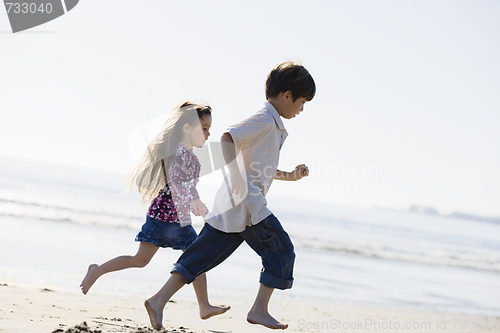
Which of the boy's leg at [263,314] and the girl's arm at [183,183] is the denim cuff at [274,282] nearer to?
the boy's leg at [263,314]

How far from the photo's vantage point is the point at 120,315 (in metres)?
4.75

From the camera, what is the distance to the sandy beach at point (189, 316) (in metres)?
4.14

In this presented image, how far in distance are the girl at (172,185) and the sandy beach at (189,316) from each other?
0.42 metres

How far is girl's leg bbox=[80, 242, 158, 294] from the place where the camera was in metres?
4.32

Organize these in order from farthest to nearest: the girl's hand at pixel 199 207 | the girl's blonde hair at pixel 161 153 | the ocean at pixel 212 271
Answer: the ocean at pixel 212 271 → the girl's blonde hair at pixel 161 153 → the girl's hand at pixel 199 207

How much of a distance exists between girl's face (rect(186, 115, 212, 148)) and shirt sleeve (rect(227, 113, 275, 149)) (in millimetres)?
884

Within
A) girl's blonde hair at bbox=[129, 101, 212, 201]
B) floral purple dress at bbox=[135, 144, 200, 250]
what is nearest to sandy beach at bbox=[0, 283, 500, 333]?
floral purple dress at bbox=[135, 144, 200, 250]

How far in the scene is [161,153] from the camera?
434 cm

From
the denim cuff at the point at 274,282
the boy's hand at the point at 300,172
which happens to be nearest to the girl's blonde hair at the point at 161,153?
the boy's hand at the point at 300,172

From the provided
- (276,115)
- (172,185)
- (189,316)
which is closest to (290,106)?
(276,115)

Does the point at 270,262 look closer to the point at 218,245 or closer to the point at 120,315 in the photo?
the point at 218,245

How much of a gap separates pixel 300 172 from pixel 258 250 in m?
0.54

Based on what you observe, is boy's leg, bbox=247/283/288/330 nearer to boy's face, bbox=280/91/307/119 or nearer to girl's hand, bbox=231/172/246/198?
girl's hand, bbox=231/172/246/198

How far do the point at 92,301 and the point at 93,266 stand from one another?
1.01 m
